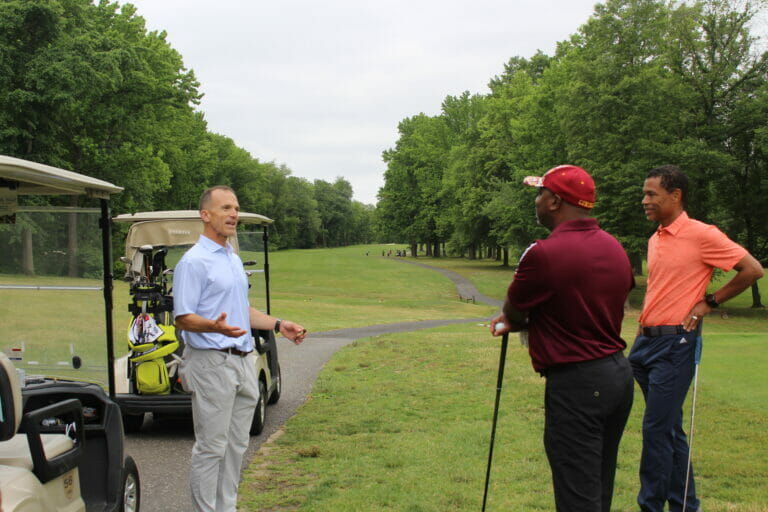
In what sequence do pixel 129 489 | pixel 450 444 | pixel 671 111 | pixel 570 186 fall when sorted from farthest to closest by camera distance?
1. pixel 671 111
2. pixel 450 444
3. pixel 129 489
4. pixel 570 186

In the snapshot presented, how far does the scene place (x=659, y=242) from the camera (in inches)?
188

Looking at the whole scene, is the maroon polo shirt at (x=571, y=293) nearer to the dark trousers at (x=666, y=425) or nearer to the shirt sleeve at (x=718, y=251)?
the dark trousers at (x=666, y=425)

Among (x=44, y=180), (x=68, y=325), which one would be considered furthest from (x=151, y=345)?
(x=44, y=180)

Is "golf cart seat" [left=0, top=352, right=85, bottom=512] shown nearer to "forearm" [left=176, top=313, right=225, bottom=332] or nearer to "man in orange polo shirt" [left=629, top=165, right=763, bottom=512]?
"forearm" [left=176, top=313, right=225, bottom=332]

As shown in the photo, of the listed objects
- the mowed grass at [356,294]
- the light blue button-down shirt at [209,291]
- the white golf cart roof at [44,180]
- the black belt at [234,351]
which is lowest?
the mowed grass at [356,294]

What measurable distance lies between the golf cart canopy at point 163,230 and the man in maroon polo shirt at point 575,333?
5629 millimetres

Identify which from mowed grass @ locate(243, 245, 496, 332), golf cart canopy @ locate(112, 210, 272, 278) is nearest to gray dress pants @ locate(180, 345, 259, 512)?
golf cart canopy @ locate(112, 210, 272, 278)

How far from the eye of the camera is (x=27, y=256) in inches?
196

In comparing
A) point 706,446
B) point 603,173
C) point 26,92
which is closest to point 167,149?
point 26,92

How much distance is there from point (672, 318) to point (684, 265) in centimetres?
38

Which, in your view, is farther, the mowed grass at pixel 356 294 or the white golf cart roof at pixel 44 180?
the mowed grass at pixel 356 294

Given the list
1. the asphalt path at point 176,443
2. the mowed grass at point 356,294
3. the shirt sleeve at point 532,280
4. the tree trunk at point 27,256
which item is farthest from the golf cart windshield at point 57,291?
the mowed grass at point 356,294

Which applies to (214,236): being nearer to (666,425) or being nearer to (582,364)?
Result: (582,364)

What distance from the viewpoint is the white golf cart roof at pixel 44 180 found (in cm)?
364
